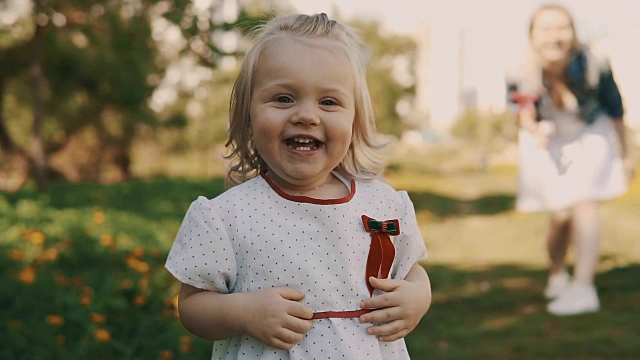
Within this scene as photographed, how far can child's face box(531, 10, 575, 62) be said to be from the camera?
5406 millimetres

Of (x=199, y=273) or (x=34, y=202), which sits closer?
(x=199, y=273)

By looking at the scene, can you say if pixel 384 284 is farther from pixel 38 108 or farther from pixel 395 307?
pixel 38 108

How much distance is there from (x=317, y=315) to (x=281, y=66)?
1.78 ft

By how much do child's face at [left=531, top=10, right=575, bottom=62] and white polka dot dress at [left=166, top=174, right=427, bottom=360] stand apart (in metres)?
3.82

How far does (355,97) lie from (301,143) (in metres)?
0.18

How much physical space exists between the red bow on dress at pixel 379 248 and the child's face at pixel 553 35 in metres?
3.77

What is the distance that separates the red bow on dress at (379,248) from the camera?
1.95 metres

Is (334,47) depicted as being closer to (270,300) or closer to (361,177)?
(361,177)

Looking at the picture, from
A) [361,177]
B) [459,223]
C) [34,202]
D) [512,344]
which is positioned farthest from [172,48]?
[361,177]

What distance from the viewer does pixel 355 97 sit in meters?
2.00

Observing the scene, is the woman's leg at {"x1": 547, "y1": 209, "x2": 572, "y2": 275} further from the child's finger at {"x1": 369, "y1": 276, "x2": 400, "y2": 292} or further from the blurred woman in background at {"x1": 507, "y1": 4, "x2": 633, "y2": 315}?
the child's finger at {"x1": 369, "y1": 276, "x2": 400, "y2": 292}

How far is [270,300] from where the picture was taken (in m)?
1.82

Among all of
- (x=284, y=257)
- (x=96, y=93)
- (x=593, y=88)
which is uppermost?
(x=284, y=257)

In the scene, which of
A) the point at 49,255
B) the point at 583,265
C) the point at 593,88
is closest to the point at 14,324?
the point at 49,255
